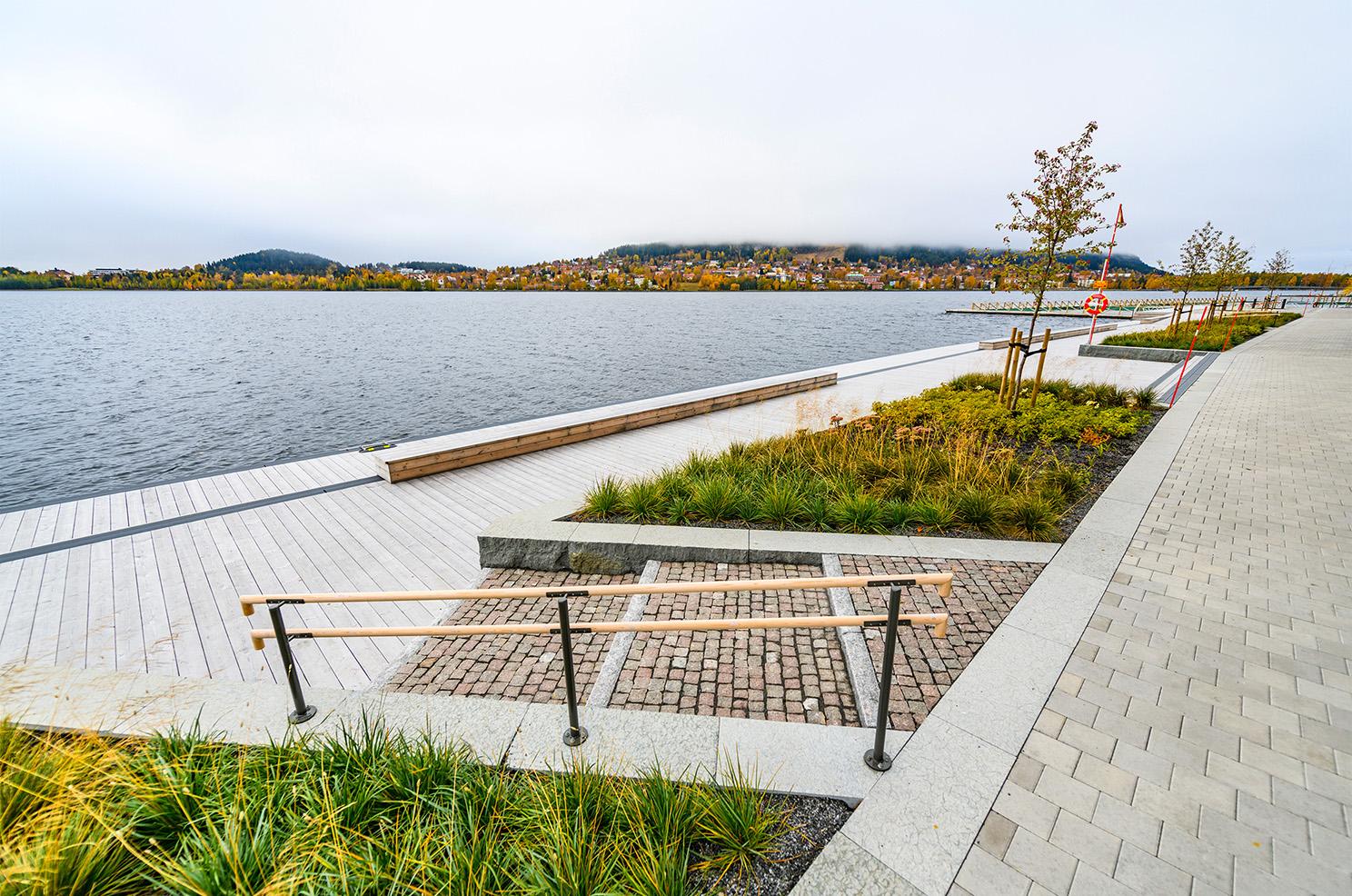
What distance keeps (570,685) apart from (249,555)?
4.88 meters

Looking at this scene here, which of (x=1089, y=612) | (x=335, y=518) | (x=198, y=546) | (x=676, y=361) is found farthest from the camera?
(x=676, y=361)

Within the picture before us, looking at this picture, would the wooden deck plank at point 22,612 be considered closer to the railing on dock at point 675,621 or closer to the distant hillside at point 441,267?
the railing on dock at point 675,621

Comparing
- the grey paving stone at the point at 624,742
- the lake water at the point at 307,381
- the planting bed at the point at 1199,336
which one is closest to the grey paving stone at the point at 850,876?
the grey paving stone at the point at 624,742

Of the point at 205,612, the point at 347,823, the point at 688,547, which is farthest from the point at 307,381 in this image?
the point at 347,823

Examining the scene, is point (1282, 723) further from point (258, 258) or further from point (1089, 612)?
point (258, 258)

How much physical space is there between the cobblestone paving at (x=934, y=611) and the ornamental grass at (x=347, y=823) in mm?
1272

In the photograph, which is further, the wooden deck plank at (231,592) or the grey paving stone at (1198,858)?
the wooden deck plank at (231,592)

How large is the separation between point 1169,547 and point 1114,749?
324 centimetres

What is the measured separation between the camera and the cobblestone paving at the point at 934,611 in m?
3.27

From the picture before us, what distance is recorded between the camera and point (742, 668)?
3.66 meters

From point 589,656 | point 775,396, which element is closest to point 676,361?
point 775,396

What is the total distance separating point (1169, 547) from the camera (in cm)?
492

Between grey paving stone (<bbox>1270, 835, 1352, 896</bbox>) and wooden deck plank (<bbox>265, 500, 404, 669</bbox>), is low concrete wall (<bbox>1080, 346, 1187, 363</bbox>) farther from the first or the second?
wooden deck plank (<bbox>265, 500, 404, 669</bbox>)

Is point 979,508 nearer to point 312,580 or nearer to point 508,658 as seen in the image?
point 508,658
